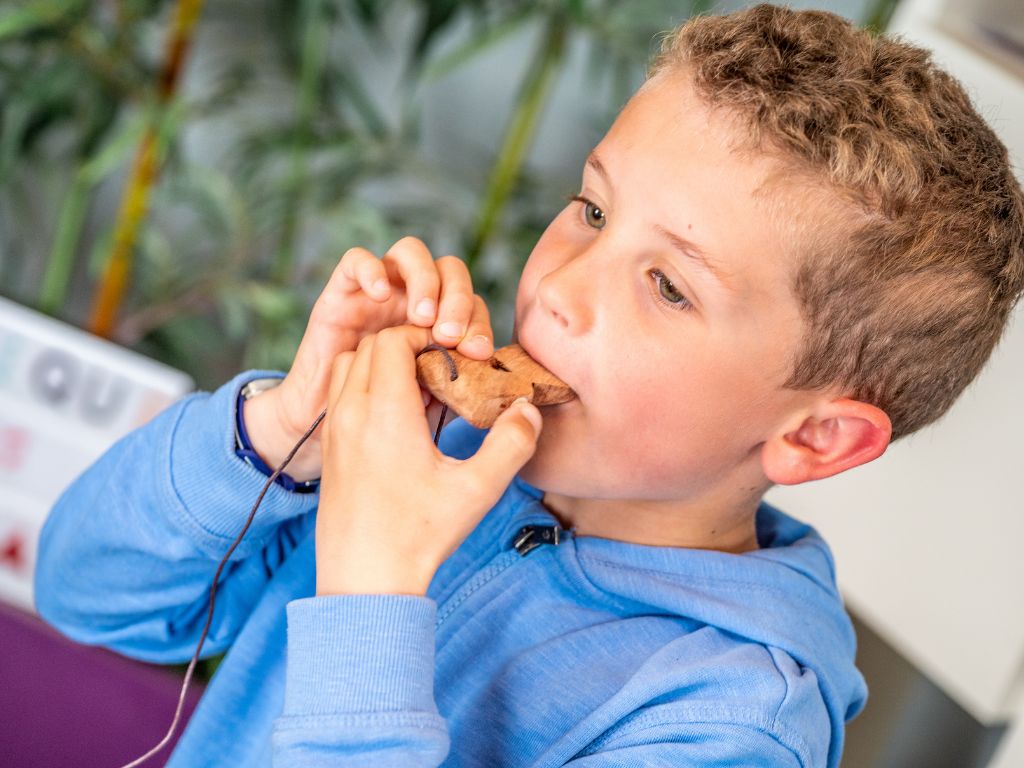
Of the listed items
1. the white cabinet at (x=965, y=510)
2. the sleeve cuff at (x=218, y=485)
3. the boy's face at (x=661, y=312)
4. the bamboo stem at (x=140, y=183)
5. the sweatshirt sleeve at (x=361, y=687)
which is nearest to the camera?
the sweatshirt sleeve at (x=361, y=687)

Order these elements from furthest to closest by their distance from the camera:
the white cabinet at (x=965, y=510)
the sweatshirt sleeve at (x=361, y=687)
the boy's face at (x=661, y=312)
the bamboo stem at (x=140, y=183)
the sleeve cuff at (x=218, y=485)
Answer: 1. the bamboo stem at (x=140, y=183)
2. the white cabinet at (x=965, y=510)
3. the sleeve cuff at (x=218, y=485)
4. the boy's face at (x=661, y=312)
5. the sweatshirt sleeve at (x=361, y=687)

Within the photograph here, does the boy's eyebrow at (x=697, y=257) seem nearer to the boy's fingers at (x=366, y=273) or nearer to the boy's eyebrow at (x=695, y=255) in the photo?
the boy's eyebrow at (x=695, y=255)

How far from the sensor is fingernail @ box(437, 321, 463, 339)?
0.87 metres

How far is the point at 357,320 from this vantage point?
970 millimetres

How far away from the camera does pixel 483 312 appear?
93 cm

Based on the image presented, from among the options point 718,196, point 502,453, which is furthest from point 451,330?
point 718,196

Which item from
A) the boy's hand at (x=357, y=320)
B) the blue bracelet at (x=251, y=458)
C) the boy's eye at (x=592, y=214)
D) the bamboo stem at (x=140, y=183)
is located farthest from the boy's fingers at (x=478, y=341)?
the bamboo stem at (x=140, y=183)

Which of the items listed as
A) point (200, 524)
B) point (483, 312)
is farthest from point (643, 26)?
point (200, 524)

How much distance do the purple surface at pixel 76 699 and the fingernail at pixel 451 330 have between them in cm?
74

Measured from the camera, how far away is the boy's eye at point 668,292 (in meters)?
0.86

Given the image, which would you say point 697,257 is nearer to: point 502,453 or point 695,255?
point 695,255

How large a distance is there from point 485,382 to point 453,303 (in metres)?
0.10

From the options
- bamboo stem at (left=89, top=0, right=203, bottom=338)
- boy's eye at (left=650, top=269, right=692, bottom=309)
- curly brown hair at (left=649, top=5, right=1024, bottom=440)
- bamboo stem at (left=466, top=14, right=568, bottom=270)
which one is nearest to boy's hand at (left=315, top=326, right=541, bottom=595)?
boy's eye at (left=650, top=269, right=692, bottom=309)

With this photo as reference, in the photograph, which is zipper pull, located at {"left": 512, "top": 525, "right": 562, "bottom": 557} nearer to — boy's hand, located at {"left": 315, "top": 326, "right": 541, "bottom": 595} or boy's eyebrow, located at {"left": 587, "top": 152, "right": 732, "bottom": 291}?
boy's hand, located at {"left": 315, "top": 326, "right": 541, "bottom": 595}
